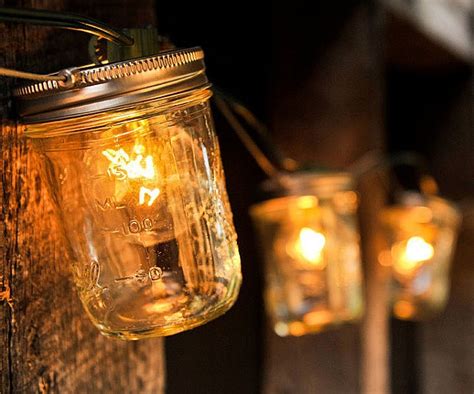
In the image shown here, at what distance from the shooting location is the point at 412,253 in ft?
6.46

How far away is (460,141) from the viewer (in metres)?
2.83

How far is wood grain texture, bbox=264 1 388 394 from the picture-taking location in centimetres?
174

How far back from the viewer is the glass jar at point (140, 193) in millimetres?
671

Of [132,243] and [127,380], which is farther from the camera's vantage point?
[127,380]

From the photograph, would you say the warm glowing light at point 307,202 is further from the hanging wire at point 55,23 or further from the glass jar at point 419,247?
the hanging wire at point 55,23

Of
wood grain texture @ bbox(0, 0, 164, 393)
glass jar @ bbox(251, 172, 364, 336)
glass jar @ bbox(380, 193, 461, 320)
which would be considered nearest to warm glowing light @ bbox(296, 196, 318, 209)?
glass jar @ bbox(251, 172, 364, 336)

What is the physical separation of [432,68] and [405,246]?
0.96m

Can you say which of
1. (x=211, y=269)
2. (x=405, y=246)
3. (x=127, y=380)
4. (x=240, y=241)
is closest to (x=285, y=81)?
(x=240, y=241)

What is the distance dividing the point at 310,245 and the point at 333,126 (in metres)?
0.38

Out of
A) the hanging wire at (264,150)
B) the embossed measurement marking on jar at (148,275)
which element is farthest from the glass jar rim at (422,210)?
the embossed measurement marking on jar at (148,275)

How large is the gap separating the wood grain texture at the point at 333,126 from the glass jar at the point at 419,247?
0.09m

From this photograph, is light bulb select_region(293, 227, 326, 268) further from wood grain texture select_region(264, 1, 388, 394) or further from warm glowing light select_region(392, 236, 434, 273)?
warm glowing light select_region(392, 236, 434, 273)

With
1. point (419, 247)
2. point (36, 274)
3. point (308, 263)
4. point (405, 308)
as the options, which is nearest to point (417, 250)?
point (419, 247)

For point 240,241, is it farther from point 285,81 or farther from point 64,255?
point 64,255
